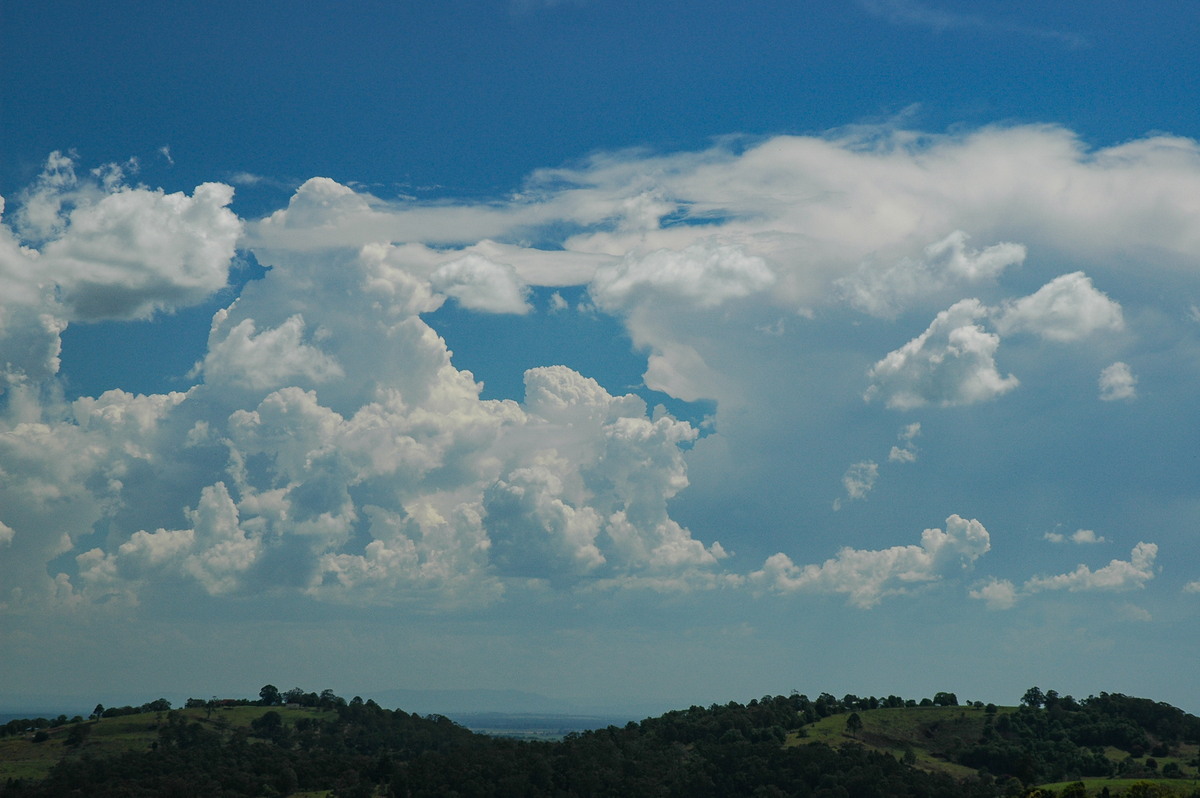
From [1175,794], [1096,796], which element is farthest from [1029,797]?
[1175,794]

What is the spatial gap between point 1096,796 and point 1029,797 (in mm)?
11712

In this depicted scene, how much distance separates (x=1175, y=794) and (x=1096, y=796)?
16.1 m

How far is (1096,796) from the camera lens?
19725 cm

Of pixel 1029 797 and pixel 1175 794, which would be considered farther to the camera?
pixel 1029 797

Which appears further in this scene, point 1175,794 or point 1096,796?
point 1096,796

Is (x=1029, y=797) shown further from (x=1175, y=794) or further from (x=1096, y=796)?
(x=1175, y=794)

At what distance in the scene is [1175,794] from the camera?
184 m

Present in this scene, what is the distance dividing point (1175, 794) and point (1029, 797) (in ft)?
83.3

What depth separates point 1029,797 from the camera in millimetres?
199750
